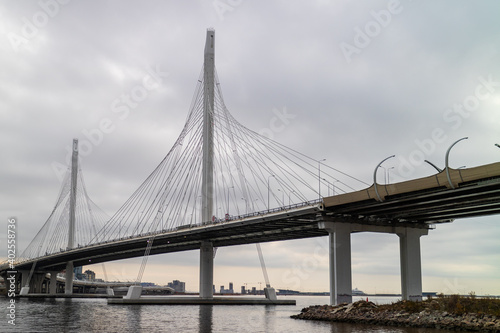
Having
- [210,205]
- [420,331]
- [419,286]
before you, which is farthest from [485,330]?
[210,205]

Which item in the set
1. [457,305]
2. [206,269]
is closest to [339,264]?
[457,305]

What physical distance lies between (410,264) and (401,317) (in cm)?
1993

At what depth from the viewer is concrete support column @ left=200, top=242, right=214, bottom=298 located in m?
90.4

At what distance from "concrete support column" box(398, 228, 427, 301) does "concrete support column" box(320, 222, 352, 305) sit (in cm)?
884

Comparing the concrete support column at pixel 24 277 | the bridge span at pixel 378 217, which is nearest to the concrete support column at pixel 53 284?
the concrete support column at pixel 24 277

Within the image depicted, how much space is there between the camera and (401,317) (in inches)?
1844

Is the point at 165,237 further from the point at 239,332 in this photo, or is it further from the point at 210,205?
the point at 239,332

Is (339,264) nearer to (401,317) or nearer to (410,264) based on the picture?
(410,264)

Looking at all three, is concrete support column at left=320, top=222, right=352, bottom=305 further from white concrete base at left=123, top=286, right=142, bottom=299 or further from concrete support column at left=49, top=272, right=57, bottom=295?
concrete support column at left=49, top=272, right=57, bottom=295

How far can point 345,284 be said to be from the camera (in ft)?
199

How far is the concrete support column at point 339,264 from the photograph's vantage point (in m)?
60.0

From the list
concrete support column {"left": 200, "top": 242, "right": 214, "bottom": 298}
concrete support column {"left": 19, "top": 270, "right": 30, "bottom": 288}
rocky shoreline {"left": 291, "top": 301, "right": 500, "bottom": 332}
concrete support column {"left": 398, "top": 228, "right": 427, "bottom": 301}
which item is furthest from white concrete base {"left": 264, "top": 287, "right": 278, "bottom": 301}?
concrete support column {"left": 19, "top": 270, "right": 30, "bottom": 288}

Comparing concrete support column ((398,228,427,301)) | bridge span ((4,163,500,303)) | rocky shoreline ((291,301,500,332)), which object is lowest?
rocky shoreline ((291,301,500,332))

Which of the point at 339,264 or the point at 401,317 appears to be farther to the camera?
the point at 339,264
